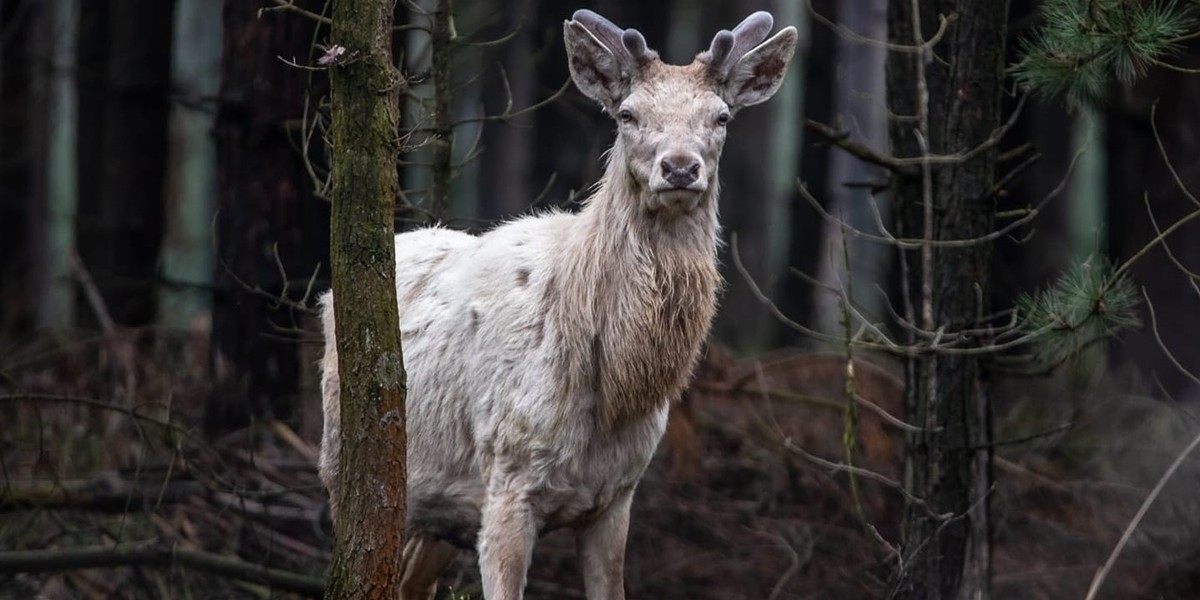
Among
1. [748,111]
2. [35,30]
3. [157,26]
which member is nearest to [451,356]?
[157,26]

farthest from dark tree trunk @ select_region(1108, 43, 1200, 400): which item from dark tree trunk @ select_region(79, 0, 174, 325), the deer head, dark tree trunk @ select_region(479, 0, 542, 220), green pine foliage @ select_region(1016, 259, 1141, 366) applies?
dark tree trunk @ select_region(479, 0, 542, 220)

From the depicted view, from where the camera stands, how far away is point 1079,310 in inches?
269

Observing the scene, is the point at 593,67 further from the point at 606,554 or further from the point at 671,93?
the point at 606,554

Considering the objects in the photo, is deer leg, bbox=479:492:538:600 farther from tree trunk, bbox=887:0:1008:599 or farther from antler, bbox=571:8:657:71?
antler, bbox=571:8:657:71

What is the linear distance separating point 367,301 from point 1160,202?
935 centimetres

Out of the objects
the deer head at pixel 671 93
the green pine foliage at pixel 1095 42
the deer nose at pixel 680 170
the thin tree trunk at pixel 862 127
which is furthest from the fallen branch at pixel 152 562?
the thin tree trunk at pixel 862 127

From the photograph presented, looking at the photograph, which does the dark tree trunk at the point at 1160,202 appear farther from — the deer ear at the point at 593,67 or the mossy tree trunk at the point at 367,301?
the mossy tree trunk at the point at 367,301

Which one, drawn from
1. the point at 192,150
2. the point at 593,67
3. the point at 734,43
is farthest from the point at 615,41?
the point at 192,150

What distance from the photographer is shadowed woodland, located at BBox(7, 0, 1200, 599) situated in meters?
7.27

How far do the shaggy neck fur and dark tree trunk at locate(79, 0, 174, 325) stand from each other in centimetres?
855

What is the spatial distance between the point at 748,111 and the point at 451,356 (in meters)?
24.8

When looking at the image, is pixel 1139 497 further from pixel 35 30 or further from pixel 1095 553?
pixel 35 30

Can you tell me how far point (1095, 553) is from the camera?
9.80 meters

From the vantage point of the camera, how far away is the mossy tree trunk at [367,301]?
17.7ft
